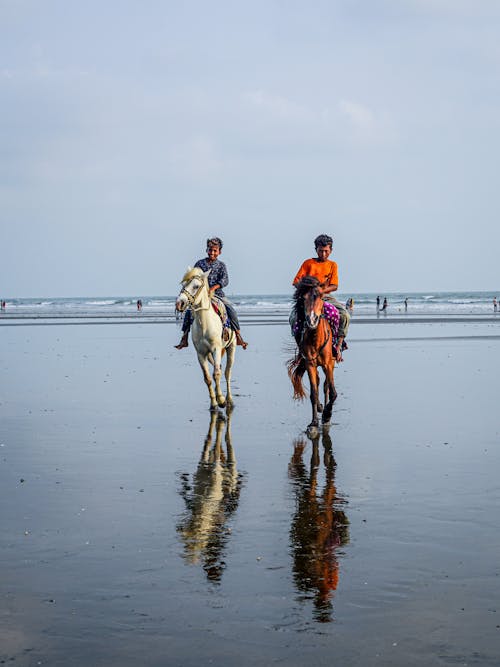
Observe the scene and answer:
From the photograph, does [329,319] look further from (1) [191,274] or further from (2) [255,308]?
(2) [255,308]

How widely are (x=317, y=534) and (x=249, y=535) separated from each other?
0.53 metres

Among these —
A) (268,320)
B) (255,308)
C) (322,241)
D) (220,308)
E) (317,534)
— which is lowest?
(317,534)

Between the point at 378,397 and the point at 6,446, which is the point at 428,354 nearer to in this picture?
the point at 378,397

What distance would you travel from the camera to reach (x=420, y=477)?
372 inches

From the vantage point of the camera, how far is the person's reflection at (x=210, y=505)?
6.54m

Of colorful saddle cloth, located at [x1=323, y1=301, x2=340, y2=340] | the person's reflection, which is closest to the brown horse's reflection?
the person's reflection

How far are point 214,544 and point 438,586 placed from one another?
69.1 inches

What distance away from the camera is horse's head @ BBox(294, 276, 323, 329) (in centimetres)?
1325

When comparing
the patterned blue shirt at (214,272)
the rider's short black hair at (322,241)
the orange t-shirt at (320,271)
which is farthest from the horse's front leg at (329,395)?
the patterned blue shirt at (214,272)

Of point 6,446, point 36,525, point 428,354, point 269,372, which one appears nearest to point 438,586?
point 36,525

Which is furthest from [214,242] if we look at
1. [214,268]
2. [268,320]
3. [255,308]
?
[255,308]

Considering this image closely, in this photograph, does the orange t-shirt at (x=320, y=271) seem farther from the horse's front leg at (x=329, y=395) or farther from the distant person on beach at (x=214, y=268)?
the distant person on beach at (x=214, y=268)

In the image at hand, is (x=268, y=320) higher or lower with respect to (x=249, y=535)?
higher

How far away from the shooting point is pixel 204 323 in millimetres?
15766
